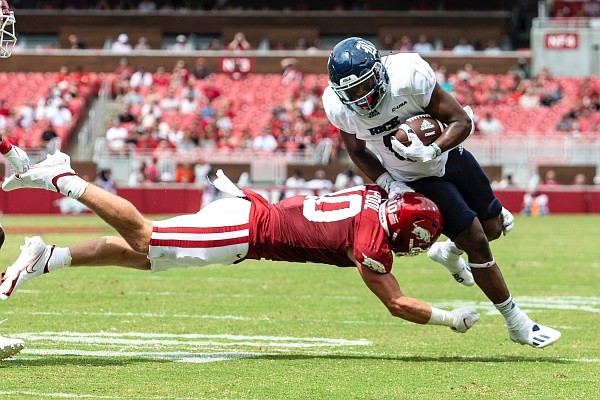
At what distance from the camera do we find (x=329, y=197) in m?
6.35

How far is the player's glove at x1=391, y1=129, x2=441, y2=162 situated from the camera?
6.05 metres

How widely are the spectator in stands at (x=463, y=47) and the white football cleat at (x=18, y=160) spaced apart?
24.3 meters

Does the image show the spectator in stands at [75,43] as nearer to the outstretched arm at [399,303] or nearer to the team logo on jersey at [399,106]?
the team logo on jersey at [399,106]

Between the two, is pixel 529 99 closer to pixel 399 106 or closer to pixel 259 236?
pixel 399 106

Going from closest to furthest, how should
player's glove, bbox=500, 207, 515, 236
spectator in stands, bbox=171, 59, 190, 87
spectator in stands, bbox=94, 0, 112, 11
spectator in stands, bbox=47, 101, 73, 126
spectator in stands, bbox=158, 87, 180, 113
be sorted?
player's glove, bbox=500, 207, 515, 236
spectator in stands, bbox=47, 101, 73, 126
spectator in stands, bbox=158, 87, 180, 113
spectator in stands, bbox=171, 59, 190, 87
spectator in stands, bbox=94, 0, 112, 11

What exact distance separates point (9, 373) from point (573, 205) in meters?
19.2

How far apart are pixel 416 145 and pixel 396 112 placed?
1.32 feet

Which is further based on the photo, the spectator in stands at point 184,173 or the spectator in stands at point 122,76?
the spectator in stands at point 122,76

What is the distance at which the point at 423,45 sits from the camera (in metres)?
30.5

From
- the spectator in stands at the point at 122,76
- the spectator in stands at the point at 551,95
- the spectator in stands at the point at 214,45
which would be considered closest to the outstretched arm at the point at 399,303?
the spectator in stands at the point at 551,95

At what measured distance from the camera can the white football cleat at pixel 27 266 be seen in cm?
581

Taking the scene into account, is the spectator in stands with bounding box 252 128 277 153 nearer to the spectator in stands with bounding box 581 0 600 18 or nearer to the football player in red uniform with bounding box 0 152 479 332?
the spectator in stands with bounding box 581 0 600 18

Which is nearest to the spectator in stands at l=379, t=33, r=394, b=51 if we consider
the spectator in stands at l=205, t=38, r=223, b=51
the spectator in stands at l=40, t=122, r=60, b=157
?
the spectator in stands at l=205, t=38, r=223, b=51

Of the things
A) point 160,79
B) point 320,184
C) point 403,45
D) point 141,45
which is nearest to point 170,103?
point 160,79
